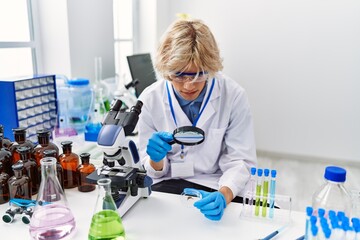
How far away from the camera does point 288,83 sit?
2865mm

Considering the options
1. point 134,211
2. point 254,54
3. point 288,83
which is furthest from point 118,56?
point 134,211

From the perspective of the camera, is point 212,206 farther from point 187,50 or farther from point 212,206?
point 187,50

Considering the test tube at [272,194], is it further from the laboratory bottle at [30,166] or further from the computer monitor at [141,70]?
the computer monitor at [141,70]

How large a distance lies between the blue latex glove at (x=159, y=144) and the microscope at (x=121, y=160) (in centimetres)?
15

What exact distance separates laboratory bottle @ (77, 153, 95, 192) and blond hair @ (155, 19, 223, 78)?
1.52 ft

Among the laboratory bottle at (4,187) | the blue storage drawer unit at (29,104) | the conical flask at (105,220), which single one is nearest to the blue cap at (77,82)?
the blue storage drawer unit at (29,104)

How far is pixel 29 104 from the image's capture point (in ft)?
5.03

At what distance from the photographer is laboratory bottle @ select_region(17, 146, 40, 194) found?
40.9 inches

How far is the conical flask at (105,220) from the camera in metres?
0.80

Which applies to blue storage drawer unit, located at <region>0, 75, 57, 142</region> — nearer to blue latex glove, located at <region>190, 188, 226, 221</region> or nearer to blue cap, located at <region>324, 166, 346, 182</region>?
blue latex glove, located at <region>190, 188, 226, 221</region>

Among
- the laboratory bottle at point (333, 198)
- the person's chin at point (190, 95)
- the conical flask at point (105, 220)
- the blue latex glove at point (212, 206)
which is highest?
the person's chin at point (190, 95)

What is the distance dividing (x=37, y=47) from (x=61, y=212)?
1.36m

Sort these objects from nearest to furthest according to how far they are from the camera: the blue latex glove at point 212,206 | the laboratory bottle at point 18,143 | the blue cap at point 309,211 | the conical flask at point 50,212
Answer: the blue cap at point 309,211 → the conical flask at point 50,212 → the blue latex glove at point 212,206 → the laboratory bottle at point 18,143

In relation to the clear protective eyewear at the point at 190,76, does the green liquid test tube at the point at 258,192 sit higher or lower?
lower
